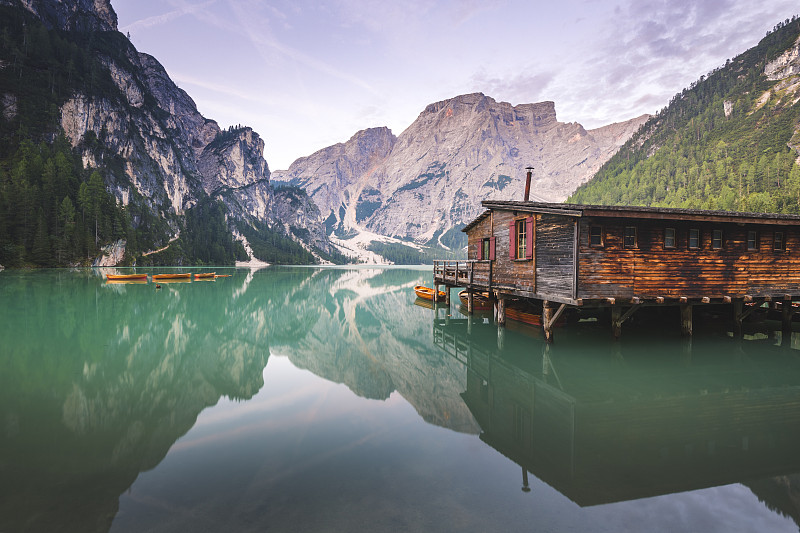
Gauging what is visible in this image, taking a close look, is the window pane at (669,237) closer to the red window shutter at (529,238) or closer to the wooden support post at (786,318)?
the red window shutter at (529,238)

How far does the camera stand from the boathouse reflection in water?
7.32 meters

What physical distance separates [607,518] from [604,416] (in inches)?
189

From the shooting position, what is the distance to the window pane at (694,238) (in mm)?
19969

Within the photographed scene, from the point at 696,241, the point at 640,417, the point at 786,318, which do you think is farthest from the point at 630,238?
the point at 786,318

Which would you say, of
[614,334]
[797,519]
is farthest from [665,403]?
[614,334]

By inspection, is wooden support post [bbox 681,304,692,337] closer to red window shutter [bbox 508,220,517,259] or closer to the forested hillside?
red window shutter [bbox 508,220,517,259]

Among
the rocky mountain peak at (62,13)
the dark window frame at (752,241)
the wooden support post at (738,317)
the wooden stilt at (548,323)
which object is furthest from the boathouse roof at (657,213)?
the rocky mountain peak at (62,13)

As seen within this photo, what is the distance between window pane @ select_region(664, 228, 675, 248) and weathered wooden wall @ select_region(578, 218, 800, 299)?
0.21 m

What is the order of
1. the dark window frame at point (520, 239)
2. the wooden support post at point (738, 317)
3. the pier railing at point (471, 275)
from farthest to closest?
the pier railing at point (471, 275) → the wooden support post at point (738, 317) → the dark window frame at point (520, 239)

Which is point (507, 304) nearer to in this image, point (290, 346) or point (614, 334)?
point (614, 334)

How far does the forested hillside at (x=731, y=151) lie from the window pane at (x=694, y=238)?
103464 millimetres

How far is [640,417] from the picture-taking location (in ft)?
33.8

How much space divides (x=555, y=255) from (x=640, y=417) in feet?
34.4

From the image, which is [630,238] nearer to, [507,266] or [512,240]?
[512,240]
